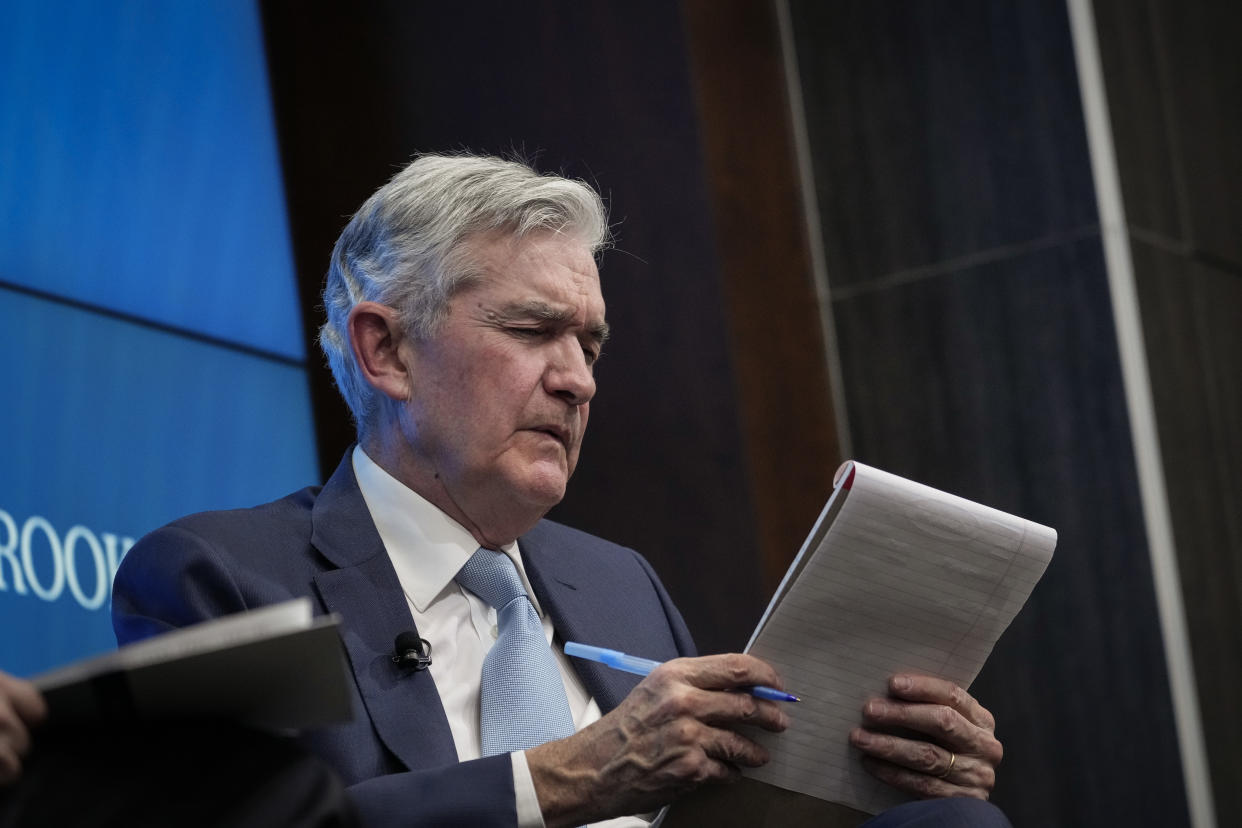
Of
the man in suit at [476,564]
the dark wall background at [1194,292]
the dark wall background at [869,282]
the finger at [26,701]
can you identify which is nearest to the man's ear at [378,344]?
the man in suit at [476,564]

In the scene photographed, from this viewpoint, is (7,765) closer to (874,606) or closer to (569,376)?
(874,606)

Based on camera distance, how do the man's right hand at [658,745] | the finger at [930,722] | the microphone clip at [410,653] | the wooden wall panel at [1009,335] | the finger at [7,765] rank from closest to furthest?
1. the finger at [7,765]
2. the man's right hand at [658,745]
3. the finger at [930,722]
4. the microphone clip at [410,653]
5. the wooden wall panel at [1009,335]

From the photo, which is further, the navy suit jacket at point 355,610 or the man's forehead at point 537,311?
the man's forehead at point 537,311

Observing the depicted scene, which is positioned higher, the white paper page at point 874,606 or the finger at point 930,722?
the white paper page at point 874,606

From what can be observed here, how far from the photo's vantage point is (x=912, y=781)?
1.62m

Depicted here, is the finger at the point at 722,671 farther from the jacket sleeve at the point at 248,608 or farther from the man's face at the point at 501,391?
the man's face at the point at 501,391

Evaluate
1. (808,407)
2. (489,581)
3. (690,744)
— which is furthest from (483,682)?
(808,407)

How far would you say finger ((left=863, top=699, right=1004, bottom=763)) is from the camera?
158cm

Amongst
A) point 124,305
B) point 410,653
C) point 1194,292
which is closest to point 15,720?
point 410,653

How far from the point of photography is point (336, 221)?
136 inches

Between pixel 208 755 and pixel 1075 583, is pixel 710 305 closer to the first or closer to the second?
pixel 1075 583

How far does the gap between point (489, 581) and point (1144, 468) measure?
73.6 inches

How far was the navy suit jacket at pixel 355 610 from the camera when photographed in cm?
149

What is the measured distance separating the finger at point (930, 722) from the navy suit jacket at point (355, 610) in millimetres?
414
